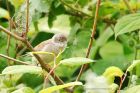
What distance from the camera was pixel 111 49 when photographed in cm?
311

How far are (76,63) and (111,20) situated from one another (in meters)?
1.32

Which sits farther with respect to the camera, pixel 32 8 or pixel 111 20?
pixel 111 20

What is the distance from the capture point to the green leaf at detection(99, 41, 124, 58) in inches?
121

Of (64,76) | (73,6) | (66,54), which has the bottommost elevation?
(64,76)

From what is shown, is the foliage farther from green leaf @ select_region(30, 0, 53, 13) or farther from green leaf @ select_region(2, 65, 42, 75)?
green leaf @ select_region(2, 65, 42, 75)

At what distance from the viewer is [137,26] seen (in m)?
1.86

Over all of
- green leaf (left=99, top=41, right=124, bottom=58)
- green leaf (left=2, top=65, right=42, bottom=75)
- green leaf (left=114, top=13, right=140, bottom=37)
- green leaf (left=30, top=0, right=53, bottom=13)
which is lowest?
green leaf (left=99, top=41, right=124, bottom=58)

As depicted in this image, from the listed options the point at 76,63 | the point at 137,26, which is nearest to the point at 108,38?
the point at 137,26

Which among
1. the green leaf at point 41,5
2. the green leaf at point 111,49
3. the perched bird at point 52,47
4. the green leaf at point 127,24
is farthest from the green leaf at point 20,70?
the green leaf at point 111,49

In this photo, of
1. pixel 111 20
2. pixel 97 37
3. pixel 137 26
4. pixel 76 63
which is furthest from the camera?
pixel 97 37

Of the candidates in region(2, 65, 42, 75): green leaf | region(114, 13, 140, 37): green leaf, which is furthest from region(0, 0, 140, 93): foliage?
region(2, 65, 42, 75): green leaf

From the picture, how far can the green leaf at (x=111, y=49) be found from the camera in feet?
10.1

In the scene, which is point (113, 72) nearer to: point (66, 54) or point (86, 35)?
point (66, 54)

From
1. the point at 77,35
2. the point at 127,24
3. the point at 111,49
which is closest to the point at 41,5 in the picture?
the point at 77,35
